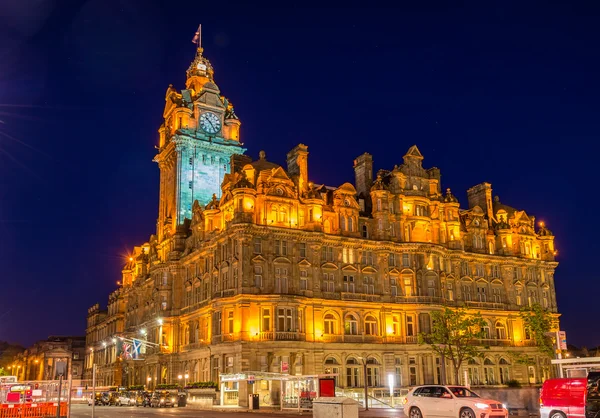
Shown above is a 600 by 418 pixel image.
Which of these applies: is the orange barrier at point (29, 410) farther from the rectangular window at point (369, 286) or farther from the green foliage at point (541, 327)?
the green foliage at point (541, 327)

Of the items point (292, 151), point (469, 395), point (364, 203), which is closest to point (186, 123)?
point (292, 151)

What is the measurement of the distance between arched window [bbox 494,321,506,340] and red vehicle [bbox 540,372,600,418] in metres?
57.3

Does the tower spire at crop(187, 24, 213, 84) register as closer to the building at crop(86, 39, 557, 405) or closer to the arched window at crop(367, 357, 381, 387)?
the building at crop(86, 39, 557, 405)

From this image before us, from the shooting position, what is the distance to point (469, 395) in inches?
1231

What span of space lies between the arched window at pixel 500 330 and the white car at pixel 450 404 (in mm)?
55941

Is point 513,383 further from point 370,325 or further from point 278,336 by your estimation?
point 278,336

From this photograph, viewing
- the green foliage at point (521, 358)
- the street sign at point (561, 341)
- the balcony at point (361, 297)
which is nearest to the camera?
the street sign at point (561, 341)

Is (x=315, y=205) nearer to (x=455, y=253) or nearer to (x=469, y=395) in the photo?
(x=455, y=253)

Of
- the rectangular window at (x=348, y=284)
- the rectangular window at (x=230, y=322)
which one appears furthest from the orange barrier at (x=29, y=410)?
the rectangular window at (x=348, y=284)

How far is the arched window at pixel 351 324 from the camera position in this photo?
74500mm

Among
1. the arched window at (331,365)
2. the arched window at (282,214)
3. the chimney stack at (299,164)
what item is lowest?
the arched window at (331,365)

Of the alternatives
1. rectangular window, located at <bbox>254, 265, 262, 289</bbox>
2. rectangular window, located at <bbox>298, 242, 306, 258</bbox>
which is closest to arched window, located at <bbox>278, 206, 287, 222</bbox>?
rectangular window, located at <bbox>298, 242, 306, 258</bbox>

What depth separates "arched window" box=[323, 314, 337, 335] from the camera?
72.9m

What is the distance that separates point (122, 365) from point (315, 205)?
4961 centimetres
